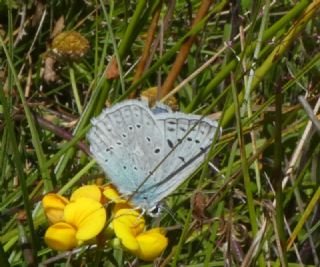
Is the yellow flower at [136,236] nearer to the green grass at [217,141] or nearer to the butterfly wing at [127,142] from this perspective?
the green grass at [217,141]

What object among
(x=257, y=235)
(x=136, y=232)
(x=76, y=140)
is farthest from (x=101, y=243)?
(x=76, y=140)

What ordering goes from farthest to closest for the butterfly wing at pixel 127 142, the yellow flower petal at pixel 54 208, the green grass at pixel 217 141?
the butterfly wing at pixel 127 142 → the green grass at pixel 217 141 → the yellow flower petal at pixel 54 208

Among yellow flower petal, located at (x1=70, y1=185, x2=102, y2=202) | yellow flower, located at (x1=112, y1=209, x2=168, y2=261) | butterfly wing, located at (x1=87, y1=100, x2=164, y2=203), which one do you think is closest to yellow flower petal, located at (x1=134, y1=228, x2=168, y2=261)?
yellow flower, located at (x1=112, y1=209, x2=168, y2=261)

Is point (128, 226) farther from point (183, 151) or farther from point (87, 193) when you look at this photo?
Answer: point (183, 151)

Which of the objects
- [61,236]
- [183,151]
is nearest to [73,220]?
[61,236]

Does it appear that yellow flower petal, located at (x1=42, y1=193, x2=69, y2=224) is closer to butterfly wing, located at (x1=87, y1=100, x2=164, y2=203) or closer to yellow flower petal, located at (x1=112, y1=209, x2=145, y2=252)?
yellow flower petal, located at (x1=112, y1=209, x2=145, y2=252)

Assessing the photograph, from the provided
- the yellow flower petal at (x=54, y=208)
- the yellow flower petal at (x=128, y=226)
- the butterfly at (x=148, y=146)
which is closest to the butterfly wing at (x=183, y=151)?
the butterfly at (x=148, y=146)
